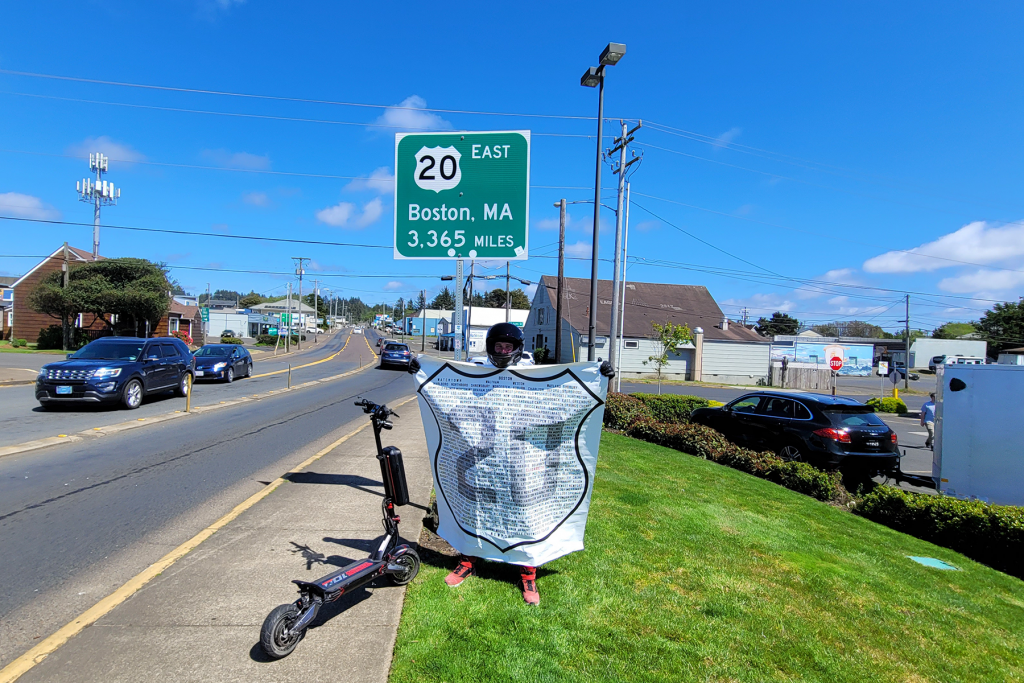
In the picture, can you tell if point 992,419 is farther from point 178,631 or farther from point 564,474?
point 178,631

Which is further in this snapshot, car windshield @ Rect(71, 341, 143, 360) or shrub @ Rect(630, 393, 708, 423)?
shrub @ Rect(630, 393, 708, 423)

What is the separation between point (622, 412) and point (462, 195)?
900cm

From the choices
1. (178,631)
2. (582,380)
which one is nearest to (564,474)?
(582,380)

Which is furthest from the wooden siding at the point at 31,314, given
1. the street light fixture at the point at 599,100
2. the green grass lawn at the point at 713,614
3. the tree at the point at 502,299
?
the tree at the point at 502,299

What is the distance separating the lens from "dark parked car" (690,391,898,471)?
9.57 meters

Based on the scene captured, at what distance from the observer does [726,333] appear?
48.2 meters

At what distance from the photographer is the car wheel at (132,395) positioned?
517 inches

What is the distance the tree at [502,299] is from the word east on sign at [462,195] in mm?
101255

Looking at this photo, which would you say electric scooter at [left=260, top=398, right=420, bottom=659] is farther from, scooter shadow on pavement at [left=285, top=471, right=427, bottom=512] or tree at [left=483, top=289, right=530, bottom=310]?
tree at [left=483, top=289, right=530, bottom=310]

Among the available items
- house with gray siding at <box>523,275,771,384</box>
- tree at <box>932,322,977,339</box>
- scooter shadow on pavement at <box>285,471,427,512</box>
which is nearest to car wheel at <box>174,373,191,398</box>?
scooter shadow on pavement at <box>285,471,427,512</box>

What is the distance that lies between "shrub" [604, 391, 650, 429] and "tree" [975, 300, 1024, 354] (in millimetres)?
82730

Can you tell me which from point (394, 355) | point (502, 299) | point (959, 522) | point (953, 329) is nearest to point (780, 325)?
point (953, 329)

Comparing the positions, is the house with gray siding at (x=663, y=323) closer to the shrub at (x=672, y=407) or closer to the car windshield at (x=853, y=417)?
the shrub at (x=672, y=407)

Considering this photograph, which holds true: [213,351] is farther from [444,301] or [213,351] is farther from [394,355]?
[444,301]
